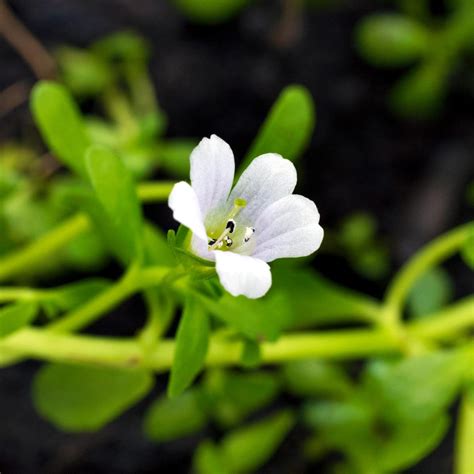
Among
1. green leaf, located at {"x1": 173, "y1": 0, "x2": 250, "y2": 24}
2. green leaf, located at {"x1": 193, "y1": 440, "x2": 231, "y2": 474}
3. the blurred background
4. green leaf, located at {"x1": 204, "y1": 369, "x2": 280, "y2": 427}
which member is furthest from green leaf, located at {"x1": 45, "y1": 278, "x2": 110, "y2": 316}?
green leaf, located at {"x1": 173, "y1": 0, "x2": 250, "y2": 24}

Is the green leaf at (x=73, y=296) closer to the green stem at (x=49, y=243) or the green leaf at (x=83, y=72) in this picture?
the green stem at (x=49, y=243)

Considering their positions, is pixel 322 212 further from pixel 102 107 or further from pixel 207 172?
pixel 207 172

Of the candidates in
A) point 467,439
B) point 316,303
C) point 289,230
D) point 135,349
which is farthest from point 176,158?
point 289,230

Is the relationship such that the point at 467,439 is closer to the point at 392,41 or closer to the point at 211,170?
the point at 211,170

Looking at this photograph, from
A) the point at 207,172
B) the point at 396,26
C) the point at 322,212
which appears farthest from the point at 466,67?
the point at 207,172

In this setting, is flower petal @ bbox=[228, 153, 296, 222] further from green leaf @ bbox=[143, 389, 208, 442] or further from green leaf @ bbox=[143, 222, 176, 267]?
green leaf @ bbox=[143, 389, 208, 442]

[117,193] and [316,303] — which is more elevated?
[117,193]
